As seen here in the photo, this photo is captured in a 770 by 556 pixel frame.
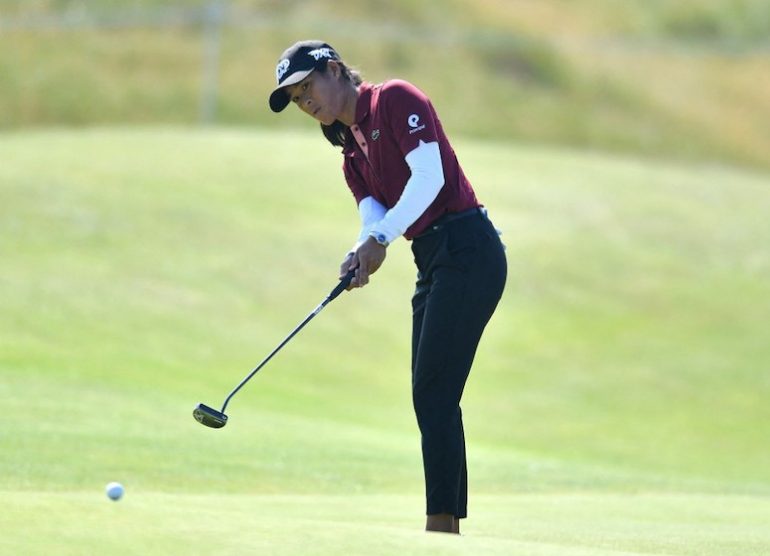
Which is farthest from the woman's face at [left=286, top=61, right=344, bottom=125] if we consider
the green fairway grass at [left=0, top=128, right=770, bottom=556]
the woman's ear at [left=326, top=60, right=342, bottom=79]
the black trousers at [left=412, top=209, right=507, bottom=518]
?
the green fairway grass at [left=0, top=128, right=770, bottom=556]

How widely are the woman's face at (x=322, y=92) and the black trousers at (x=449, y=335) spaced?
0.68 m

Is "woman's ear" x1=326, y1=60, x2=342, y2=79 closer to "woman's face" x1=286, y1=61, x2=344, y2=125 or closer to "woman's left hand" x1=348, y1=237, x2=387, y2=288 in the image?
"woman's face" x1=286, y1=61, x2=344, y2=125

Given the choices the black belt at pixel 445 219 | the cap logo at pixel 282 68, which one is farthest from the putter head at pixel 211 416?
the cap logo at pixel 282 68

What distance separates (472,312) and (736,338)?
1402 cm

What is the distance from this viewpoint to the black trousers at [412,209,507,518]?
593cm

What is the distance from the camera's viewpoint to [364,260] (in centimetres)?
605

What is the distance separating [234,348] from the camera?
1627 centimetres

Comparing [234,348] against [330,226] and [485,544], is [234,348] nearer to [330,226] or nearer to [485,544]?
[330,226]

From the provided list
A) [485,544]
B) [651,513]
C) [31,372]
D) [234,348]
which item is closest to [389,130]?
[485,544]

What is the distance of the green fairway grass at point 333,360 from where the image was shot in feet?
21.7

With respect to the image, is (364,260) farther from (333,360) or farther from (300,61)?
(333,360)

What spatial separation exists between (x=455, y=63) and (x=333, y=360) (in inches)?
930

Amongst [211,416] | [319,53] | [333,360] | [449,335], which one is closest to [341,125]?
[319,53]

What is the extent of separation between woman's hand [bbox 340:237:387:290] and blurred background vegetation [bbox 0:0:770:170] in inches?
1086
